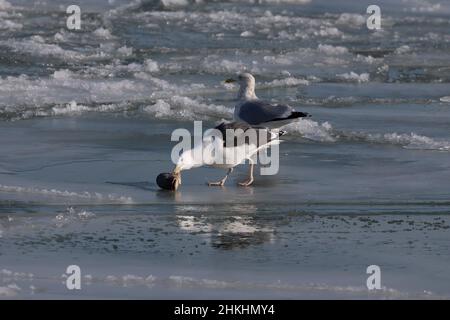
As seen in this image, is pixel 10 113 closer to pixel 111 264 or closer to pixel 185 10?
pixel 111 264

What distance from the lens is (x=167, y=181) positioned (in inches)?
356

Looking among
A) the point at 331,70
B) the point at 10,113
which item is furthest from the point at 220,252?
the point at 331,70

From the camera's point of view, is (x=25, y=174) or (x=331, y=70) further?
(x=331, y=70)

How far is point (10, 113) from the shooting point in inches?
471

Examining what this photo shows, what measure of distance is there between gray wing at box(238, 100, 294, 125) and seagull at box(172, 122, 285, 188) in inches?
30.1

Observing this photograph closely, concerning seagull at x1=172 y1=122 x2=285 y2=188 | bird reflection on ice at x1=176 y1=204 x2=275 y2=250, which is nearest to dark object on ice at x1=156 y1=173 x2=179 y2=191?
seagull at x1=172 y1=122 x2=285 y2=188

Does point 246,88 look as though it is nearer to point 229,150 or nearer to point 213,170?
point 213,170

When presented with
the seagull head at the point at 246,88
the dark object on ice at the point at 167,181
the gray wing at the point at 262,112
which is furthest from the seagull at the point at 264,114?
the dark object on ice at the point at 167,181

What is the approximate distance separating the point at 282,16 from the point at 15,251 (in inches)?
574

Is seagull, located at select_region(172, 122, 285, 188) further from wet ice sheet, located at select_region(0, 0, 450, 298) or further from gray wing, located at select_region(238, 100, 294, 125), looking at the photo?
gray wing, located at select_region(238, 100, 294, 125)

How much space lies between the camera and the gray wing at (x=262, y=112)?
10.7 meters

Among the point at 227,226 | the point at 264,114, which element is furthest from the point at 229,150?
the point at 227,226

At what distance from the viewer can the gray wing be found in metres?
10.7

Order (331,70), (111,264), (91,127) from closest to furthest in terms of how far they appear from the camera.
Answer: (111,264), (91,127), (331,70)
